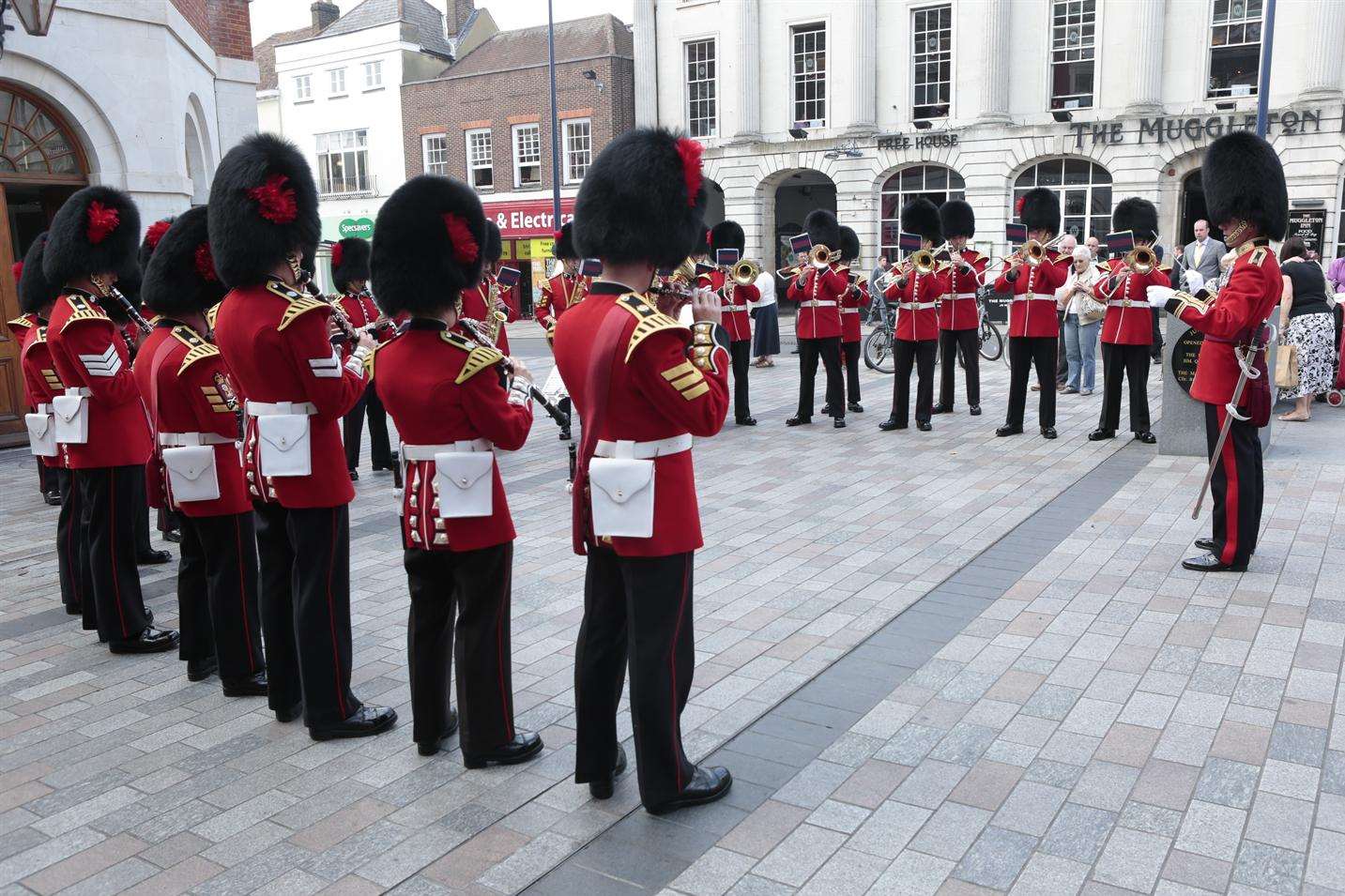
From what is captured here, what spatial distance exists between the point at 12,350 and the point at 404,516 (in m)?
9.25

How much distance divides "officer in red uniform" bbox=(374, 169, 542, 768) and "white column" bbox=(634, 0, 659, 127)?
1004 inches

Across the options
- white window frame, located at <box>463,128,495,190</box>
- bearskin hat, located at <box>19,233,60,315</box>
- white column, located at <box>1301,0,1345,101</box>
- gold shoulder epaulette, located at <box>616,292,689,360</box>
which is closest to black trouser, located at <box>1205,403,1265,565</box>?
gold shoulder epaulette, located at <box>616,292,689,360</box>

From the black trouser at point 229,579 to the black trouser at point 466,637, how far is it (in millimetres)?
1039

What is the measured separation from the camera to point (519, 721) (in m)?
4.05

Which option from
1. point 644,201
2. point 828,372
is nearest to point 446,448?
point 644,201

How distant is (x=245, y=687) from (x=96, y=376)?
5.52 ft

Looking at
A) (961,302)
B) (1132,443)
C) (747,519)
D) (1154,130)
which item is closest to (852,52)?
(1154,130)

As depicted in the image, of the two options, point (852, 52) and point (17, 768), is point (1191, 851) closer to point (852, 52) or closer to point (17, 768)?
point (17, 768)

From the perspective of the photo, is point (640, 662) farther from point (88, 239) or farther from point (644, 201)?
point (88, 239)

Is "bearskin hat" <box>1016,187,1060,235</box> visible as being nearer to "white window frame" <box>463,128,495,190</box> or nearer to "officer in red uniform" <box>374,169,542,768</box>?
"officer in red uniform" <box>374,169,542,768</box>

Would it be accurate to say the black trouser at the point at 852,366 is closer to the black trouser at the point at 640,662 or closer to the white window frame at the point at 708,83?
the black trouser at the point at 640,662

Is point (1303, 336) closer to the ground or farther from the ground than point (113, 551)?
farther from the ground

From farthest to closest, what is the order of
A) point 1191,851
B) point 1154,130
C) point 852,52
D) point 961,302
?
point 852,52, point 1154,130, point 961,302, point 1191,851

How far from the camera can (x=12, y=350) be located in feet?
35.1
